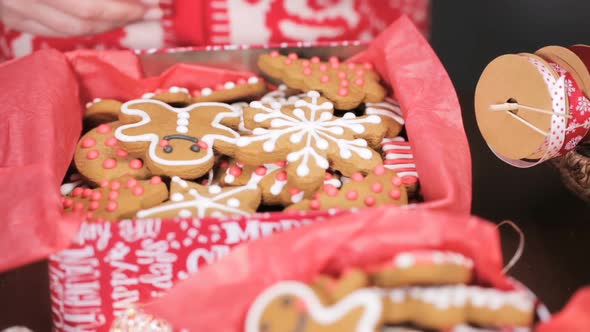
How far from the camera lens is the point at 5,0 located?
1241 mm

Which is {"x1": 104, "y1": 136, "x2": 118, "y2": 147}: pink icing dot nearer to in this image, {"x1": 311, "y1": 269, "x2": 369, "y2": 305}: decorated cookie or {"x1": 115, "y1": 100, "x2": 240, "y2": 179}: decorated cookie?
{"x1": 115, "y1": 100, "x2": 240, "y2": 179}: decorated cookie

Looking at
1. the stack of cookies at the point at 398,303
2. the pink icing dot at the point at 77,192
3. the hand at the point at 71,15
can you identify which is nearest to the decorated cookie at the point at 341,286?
the stack of cookies at the point at 398,303

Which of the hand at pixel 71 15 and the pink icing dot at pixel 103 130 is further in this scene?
the hand at pixel 71 15

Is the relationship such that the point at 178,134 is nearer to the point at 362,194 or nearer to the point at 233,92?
the point at 233,92

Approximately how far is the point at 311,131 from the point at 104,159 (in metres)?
0.34

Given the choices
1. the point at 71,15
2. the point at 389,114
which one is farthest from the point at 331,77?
the point at 71,15

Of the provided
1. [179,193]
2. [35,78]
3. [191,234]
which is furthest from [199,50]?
[191,234]

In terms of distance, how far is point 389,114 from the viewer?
1.11m

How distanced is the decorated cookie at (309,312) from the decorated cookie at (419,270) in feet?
0.12

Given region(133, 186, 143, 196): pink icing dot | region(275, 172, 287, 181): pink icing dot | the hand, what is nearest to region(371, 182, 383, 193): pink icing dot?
region(275, 172, 287, 181): pink icing dot

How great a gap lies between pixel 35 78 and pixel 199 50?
31 centimetres

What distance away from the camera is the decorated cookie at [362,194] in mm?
897

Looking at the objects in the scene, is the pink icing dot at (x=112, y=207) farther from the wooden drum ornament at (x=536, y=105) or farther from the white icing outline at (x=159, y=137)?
the wooden drum ornament at (x=536, y=105)

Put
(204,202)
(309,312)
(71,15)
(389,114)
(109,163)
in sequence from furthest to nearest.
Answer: (71,15)
(389,114)
(109,163)
(204,202)
(309,312)
